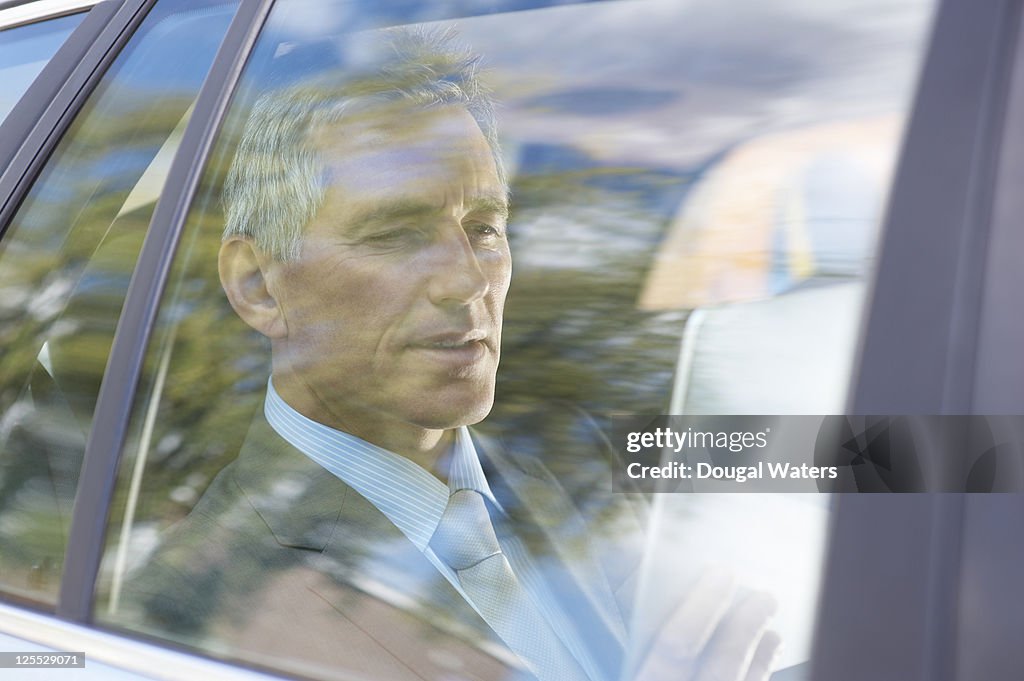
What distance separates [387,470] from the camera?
1.36m

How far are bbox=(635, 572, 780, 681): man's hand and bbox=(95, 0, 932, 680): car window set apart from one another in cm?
1

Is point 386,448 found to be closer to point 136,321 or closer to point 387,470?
point 387,470

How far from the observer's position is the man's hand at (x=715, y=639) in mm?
1052

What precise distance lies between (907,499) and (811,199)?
0.44 meters

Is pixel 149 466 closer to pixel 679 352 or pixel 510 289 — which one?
pixel 510 289

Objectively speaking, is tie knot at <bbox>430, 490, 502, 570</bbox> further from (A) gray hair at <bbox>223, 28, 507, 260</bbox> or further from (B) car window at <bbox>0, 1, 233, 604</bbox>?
(B) car window at <bbox>0, 1, 233, 604</bbox>

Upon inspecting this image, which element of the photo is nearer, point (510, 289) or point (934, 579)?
point (934, 579)

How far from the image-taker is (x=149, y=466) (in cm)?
149

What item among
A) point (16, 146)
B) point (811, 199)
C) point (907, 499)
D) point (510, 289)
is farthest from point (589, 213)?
point (16, 146)

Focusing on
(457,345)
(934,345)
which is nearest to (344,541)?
(457,345)

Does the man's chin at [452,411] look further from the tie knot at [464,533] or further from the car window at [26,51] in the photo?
the car window at [26,51]

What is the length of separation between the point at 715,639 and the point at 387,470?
1.57 ft

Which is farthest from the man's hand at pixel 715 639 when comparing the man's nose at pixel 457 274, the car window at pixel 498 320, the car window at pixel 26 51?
the car window at pixel 26 51

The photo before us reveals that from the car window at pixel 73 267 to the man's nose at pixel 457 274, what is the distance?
565mm
